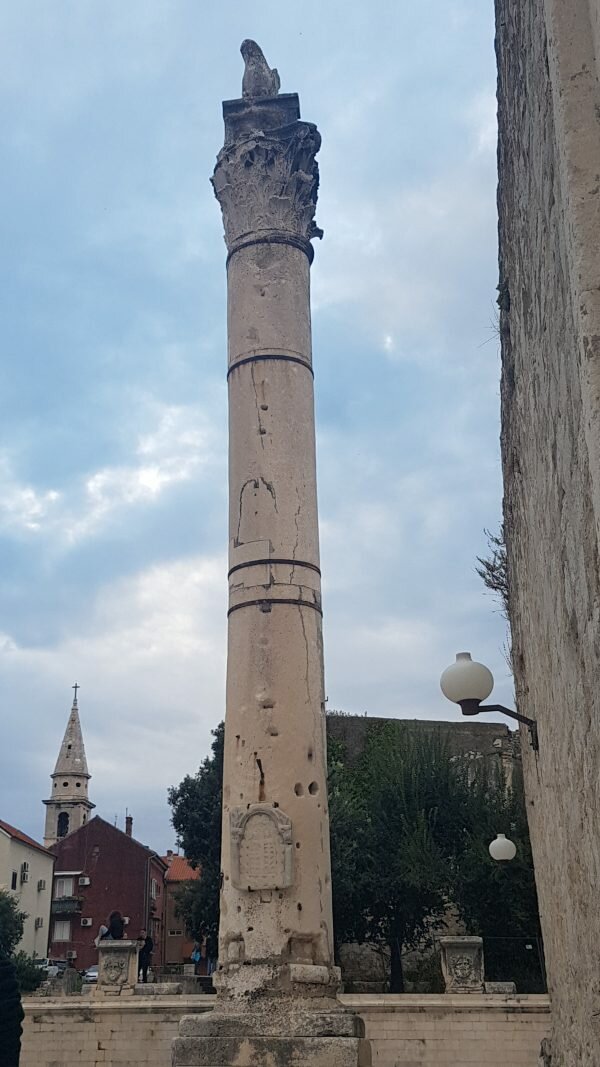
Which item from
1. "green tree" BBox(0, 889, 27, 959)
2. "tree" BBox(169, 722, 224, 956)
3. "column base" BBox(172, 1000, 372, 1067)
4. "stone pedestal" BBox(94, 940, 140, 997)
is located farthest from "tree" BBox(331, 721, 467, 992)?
"column base" BBox(172, 1000, 372, 1067)

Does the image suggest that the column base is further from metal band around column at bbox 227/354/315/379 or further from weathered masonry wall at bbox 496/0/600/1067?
metal band around column at bbox 227/354/315/379

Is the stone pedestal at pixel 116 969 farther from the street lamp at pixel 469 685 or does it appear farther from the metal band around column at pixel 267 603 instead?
the street lamp at pixel 469 685

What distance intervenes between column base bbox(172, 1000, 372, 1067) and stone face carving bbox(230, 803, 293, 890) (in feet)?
3.02

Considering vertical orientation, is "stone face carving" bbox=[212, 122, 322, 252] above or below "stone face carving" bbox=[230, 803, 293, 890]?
above

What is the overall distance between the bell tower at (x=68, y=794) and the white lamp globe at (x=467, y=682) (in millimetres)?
49657

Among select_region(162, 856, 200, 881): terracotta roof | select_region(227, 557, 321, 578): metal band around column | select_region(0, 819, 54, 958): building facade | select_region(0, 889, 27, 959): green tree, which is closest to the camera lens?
select_region(227, 557, 321, 578): metal band around column

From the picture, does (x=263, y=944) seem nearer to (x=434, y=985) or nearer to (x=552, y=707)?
(x=552, y=707)

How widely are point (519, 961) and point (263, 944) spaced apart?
13756mm

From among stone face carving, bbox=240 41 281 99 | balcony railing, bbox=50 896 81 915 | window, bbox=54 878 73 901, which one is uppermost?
stone face carving, bbox=240 41 281 99

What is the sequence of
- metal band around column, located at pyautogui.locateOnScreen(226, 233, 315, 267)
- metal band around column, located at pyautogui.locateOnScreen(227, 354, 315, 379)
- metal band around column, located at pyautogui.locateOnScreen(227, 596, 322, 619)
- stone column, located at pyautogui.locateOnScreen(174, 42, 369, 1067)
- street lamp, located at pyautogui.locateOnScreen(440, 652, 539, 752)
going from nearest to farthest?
1. street lamp, located at pyautogui.locateOnScreen(440, 652, 539, 752)
2. stone column, located at pyautogui.locateOnScreen(174, 42, 369, 1067)
3. metal band around column, located at pyautogui.locateOnScreen(227, 596, 322, 619)
4. metal band around column, located at pyautogui.locateOnScreen(227, 354, 315, 379)
5. metal band around column, located at pyautogui.locateOnScreen(226, 233, 315, 267)

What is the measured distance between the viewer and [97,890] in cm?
4006

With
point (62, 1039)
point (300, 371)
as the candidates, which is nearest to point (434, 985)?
point (62, 1039)

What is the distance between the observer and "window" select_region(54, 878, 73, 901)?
1596 inches

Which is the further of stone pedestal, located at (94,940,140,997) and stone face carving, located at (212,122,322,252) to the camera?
stone pedestal, located at (94,940,140,997)
